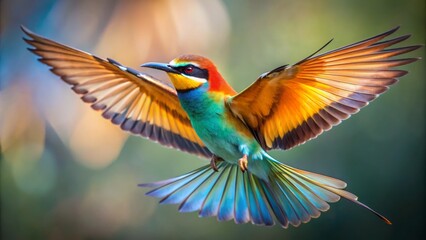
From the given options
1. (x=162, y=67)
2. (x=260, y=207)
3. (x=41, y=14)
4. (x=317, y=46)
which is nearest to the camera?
(x=162, y=67)

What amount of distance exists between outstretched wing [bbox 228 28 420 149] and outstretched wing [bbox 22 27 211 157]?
137mm

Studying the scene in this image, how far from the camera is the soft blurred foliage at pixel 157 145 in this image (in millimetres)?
1405

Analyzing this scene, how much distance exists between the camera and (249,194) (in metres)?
0.80

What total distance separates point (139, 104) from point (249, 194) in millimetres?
198

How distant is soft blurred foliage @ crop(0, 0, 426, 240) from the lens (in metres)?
1.41

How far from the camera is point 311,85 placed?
66 centimetres

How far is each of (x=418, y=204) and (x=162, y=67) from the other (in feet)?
3.47

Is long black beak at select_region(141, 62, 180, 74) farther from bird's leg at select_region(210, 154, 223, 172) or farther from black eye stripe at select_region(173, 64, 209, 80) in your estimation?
bird's leg at select_region(210, 154, 223, 172)

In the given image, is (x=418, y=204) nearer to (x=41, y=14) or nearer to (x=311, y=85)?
(x=311, y=85)

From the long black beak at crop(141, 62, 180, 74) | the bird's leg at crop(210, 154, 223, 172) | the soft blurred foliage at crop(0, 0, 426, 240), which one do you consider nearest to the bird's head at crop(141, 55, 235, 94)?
the long black beak at crop(141, 62, 180, 74)

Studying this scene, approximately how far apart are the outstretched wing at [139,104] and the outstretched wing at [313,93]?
14 cm

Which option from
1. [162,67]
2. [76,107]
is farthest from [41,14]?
[162,67]

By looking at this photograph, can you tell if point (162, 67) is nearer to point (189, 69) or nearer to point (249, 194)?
point (189, 69)

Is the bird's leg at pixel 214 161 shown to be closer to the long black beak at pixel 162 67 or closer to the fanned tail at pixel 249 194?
the fanned tail at pixel 249 194
